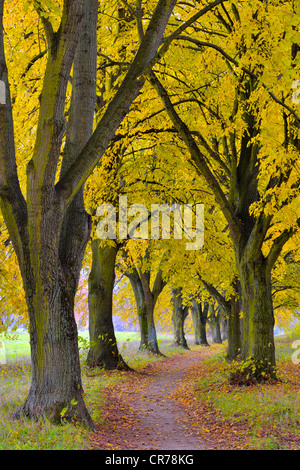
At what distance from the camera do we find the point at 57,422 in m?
5.66

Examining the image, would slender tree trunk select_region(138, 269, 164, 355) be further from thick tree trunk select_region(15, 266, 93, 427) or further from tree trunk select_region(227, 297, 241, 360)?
thick tree trunk select_region(15, 266, 93, 427)

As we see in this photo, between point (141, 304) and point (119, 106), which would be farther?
point (141, 304)

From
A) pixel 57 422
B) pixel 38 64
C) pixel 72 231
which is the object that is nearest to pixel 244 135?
pixel 38 64

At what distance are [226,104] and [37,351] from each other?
7819 millimetres

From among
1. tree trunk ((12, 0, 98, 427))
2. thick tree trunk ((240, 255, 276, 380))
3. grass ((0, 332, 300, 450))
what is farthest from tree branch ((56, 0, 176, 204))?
thick tree trunk ((240, 255, 276, 380))

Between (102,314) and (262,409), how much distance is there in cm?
681

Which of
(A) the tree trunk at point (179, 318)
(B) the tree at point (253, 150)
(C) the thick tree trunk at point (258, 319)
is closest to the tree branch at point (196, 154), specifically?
(B) the tree at point (253, 150)

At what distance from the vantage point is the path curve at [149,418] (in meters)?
5.94

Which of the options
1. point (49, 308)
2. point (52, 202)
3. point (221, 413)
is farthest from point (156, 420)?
point (52, 202)

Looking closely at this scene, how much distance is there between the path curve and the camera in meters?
5.94

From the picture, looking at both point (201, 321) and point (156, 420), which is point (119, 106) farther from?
point (201, 321)

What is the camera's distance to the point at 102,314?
13016 millimetres

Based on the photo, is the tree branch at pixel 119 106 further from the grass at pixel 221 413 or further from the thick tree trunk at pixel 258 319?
the thick tree trunk at pixel 258 319

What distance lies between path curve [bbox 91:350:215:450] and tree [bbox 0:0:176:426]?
0.65 m
